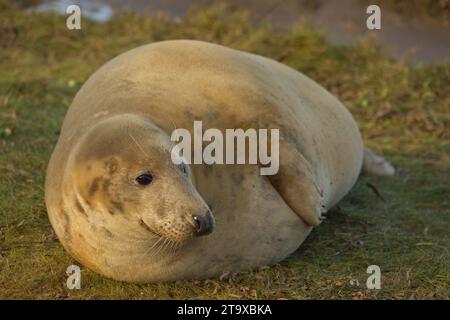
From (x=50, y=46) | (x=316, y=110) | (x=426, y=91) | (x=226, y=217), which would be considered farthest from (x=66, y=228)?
(x=50, y=46)

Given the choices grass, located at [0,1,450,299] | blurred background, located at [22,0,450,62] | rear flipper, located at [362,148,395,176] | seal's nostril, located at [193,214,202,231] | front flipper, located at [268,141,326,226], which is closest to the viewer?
seal's nostril, located at [193,214,202,231]

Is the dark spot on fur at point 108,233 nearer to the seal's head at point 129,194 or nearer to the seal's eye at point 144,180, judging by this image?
the seal's head at point 129,194

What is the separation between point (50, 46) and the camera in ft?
26.9

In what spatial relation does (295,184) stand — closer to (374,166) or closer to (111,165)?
(111,165)

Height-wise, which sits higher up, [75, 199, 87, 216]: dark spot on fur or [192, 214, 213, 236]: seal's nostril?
[75, 199, 87, 216]: dark spot on fur

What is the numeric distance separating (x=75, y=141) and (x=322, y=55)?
13.5 feet

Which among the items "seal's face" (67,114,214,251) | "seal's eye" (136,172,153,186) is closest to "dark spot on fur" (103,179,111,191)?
"seal's face" (67,114,214,251)

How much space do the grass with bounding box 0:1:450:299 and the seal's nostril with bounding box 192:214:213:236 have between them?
0.43 meters

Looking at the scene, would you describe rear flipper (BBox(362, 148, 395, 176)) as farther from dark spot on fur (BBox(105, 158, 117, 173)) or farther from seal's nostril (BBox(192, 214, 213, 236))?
dark spot on fur (BBox(105, 158, 117, 173))

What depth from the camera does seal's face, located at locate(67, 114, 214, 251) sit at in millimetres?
3443

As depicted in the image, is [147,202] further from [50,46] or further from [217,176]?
[50,46]

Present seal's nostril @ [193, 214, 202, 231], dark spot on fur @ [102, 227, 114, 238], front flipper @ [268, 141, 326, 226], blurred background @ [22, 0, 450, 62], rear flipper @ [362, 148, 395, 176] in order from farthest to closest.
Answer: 1. blurred background @ [22, 0, 450, 62]
2. rear flipper @ [362, 148, 395, 176]
3. front flipper @ [268, 141, 326, 226]
4. dark spot on fur @ [102, 227, 114, 238]
5. seal's nostril @ [193, 214, 202, 231]

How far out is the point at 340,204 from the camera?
204 inches

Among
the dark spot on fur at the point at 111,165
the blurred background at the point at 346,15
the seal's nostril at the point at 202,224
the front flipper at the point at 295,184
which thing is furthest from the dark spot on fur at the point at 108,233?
the blurred background at the point at 346,15
